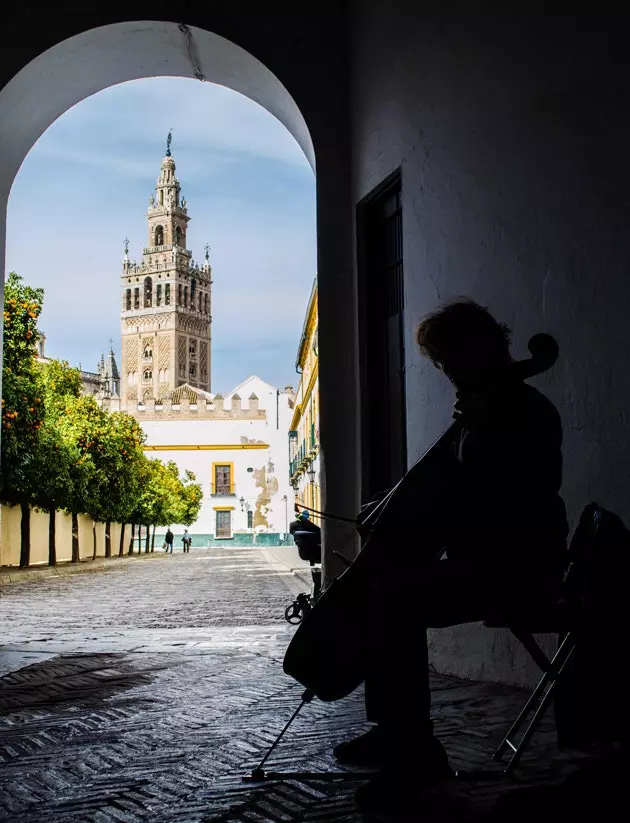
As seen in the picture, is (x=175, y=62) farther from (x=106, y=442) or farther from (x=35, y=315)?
(x=106, y=442)

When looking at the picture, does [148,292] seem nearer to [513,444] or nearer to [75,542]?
[75,542]

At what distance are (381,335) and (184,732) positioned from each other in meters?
3.37

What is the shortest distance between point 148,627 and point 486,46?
6.06m

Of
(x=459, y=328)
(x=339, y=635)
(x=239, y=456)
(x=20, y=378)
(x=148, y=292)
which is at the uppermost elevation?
(x=148, y=292)

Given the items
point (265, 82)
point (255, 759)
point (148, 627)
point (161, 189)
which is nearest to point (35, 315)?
point (148, 627)

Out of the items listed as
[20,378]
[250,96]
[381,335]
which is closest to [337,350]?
[381,335]

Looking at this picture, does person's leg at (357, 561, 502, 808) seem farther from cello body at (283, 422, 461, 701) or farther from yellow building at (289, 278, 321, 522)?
yellow building at (289, 278, 321, 522)

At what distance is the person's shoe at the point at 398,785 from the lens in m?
2.64

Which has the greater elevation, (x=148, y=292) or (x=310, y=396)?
(x=148, y=292)

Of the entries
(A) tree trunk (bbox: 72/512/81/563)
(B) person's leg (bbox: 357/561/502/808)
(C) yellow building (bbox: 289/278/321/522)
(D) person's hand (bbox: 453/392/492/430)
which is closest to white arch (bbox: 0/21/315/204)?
(D) person's hand (bbox: 453/392/492/430)

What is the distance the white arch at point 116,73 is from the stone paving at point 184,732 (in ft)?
11.7

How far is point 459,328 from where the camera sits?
288 centimetres

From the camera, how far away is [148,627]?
29.0ft

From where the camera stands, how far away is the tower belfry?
131125 mm
